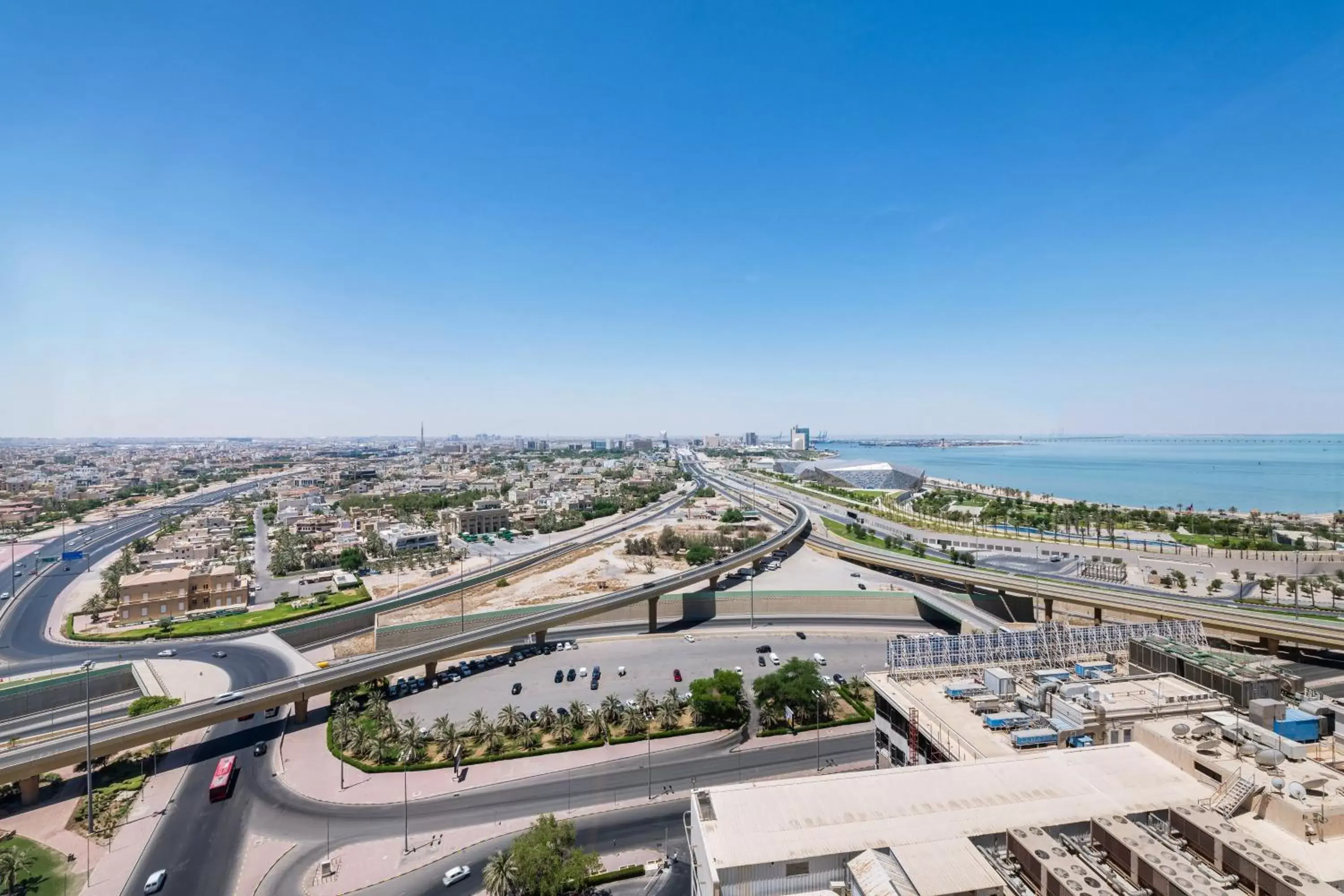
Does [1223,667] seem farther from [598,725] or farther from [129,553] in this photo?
[129,553]

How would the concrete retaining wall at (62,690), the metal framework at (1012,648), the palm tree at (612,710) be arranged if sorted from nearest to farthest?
the metal framework at (1012,648)
the palm tree at (612,710)
the concrete retaining wall at (62,690)

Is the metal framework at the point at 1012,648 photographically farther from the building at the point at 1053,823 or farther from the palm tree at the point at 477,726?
the palm tree at the point at 477,726

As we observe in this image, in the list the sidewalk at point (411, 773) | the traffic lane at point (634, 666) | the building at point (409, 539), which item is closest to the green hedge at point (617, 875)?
the sidewalk at point (411, 773)

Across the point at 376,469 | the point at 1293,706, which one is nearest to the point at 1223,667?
the point at 1293,706

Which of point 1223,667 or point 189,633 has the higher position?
point 1223,667

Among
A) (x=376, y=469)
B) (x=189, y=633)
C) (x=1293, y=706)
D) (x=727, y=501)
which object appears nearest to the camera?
(x=1293, y=706)

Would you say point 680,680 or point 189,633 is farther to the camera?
point 189,633

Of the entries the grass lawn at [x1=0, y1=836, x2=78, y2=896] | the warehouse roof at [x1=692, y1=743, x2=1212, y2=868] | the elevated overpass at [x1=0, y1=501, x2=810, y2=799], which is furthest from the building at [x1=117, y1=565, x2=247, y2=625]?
the warehouse roof at [x1=692, y1=743, x2=1212, y2=868]
